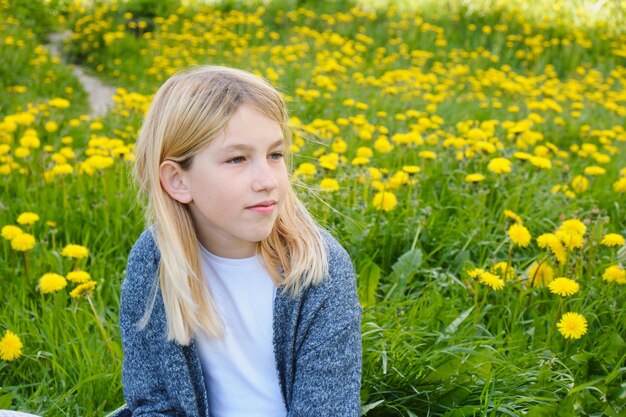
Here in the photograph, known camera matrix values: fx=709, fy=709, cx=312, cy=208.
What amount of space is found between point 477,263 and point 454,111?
90.5 inches

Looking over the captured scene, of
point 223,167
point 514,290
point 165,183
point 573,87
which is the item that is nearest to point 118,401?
point 165,183

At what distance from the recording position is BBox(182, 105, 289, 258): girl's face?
1.46 m

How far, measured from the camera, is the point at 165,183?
1558 millimetres

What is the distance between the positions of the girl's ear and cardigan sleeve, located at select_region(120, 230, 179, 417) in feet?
0.47

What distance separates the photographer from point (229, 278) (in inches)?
63.0

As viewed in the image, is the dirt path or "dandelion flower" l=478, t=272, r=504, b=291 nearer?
"dandelion flower" l=478, t=272, r=504, b=291

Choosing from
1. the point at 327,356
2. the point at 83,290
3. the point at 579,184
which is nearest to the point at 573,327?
the point at 327,356

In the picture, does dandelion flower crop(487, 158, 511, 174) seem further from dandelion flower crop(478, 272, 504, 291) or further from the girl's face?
the girl's face

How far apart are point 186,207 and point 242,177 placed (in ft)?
0.71

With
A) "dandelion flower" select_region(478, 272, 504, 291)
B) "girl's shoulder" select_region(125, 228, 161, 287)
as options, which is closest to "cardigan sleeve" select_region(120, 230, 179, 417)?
"girl's shoulder" select_region(125, 228, 161, 287)

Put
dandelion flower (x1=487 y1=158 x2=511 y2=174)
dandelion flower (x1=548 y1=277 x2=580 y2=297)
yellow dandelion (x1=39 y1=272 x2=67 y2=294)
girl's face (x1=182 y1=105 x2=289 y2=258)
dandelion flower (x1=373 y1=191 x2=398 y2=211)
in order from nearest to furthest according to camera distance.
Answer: girl's face (x1=182 y1=105 x2=289 y2=258), dandelion flower (x1=548 y1=277 x2=580 y2=297), yellow dandelion (x1=39 y1=272 x2=67 y2=294), dandelion flower (x1=373 y1=191 x2=398 y2=211), dandelion flower (x1=487 y1=158 x2=511 y2=174)

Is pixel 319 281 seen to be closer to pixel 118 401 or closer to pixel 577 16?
pixel 118 401

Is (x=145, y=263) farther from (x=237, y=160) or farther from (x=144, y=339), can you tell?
(x=237, y=160)

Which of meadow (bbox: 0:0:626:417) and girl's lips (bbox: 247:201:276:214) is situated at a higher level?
girl's lips (bbox: 247:201:276:214)
